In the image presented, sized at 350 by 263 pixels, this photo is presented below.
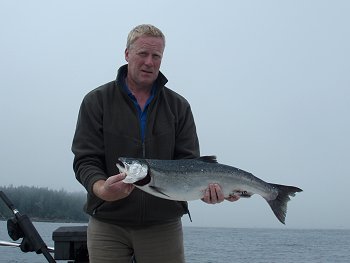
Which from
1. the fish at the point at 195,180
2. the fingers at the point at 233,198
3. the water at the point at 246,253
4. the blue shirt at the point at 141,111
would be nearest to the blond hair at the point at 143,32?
the blue shirt at the point at 141,111

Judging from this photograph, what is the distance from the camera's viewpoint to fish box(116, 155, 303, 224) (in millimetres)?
4868

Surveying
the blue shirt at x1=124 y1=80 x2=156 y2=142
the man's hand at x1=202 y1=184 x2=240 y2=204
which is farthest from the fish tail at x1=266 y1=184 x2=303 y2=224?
the blue shirt at x1=124 y1=80 x2=156 y2=142

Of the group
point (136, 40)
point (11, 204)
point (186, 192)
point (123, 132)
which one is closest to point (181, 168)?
point (186, 192)

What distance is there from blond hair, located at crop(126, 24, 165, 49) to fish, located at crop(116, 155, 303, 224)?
1374mm

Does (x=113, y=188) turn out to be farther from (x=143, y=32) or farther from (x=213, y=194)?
(x=143, y=32)

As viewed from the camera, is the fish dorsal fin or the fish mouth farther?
the fish dorsal fin

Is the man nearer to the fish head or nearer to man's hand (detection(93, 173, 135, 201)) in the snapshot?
man's hand (detection(93, 173, 135, 201))

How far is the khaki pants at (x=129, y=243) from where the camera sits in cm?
536

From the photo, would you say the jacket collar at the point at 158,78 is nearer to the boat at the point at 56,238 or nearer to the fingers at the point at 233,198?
the fingers at the point at 233,198

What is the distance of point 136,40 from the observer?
5.38 metres

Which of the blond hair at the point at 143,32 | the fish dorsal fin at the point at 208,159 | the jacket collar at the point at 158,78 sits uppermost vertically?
the blond hair at the point at 143,32

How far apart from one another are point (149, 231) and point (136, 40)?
211cm

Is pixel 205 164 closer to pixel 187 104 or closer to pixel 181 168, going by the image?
pixel 181 168

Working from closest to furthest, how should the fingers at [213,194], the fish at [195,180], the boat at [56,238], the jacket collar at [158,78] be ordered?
the fish at [195,180]
the fingers at [213,194]
the jacket collar at [158,78]
the boat at [56,238]
